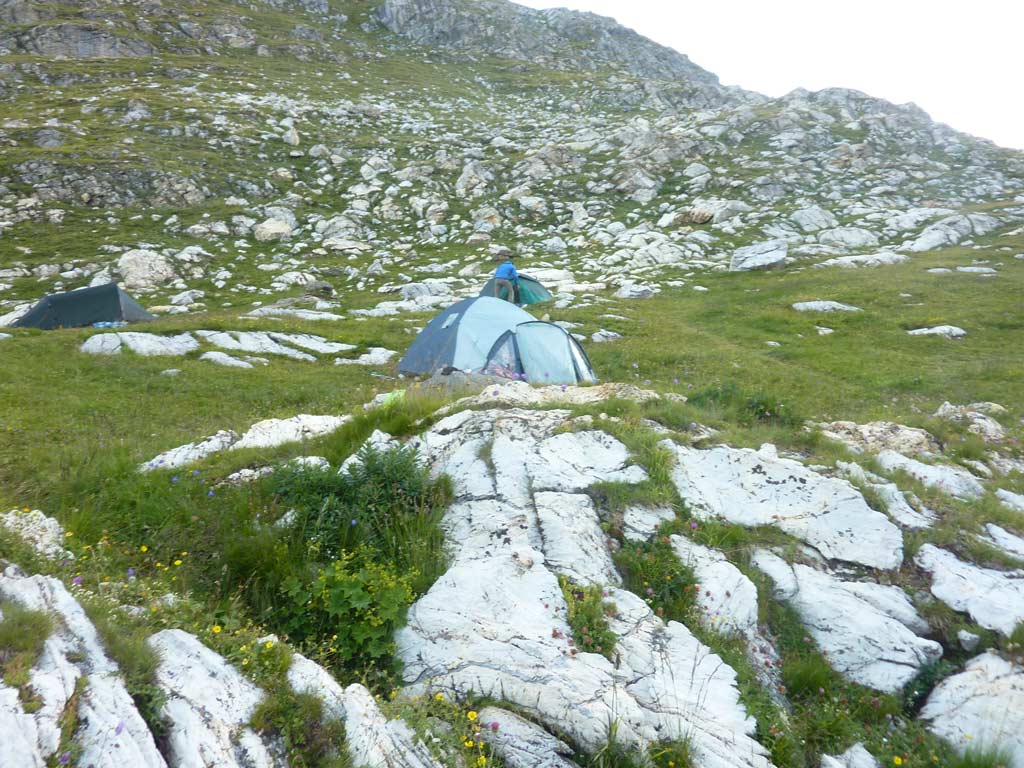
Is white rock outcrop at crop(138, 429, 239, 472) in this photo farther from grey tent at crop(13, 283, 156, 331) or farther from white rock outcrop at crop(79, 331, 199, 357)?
grey tent at crop(13, 283, 156, 331)

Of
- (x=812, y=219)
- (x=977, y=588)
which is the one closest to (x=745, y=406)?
(x=977, y=588)

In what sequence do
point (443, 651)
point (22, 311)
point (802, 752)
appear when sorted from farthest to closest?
point (22, 311)
point (443, 651)
point (802, 752)

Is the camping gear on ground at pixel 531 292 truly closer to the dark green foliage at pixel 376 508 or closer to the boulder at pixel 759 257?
the boulder at pixel 759 257

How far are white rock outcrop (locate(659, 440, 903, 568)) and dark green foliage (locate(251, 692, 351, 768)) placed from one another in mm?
4445

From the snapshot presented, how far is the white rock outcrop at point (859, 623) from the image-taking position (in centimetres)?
470

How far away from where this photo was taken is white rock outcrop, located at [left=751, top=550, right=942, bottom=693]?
4699 millimetres

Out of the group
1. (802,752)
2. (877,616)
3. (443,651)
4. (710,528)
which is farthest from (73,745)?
(877,616)

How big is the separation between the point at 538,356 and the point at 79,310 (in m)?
21.6

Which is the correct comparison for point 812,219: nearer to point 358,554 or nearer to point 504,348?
point 504,348

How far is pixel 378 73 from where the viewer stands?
7312 centimetres

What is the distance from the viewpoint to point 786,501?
6527 mm

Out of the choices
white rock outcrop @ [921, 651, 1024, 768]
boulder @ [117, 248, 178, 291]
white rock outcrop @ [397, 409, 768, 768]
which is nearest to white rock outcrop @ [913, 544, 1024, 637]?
white rock outcrop @ [921, 651, 1024, 768]

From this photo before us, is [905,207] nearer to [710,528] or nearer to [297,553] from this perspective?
[710,528]

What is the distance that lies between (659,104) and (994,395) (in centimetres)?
7054
